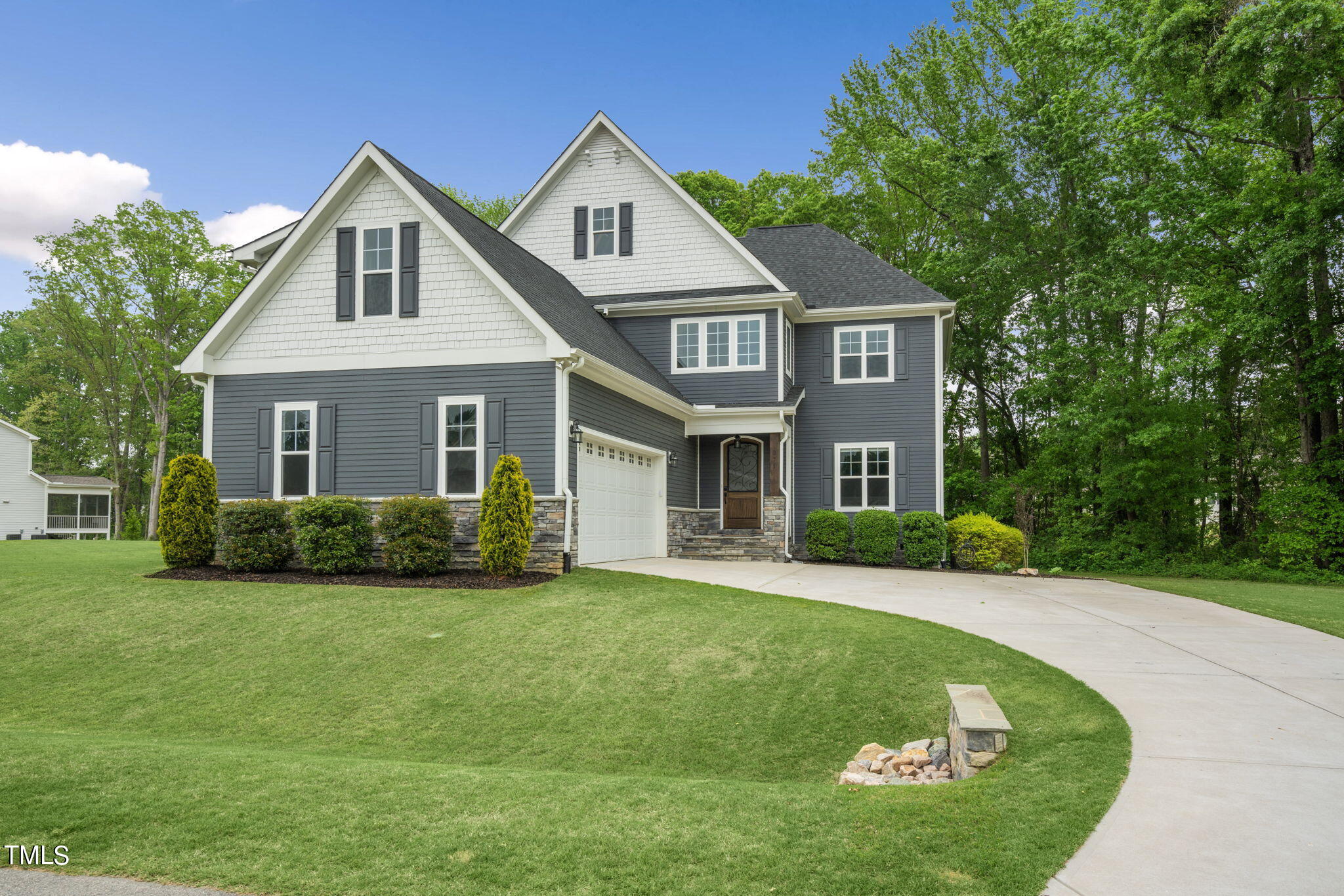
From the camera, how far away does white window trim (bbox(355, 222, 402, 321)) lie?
14180mm

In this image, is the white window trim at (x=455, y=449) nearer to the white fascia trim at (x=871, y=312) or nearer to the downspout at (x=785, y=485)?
the downspout at (x=785, y=485)

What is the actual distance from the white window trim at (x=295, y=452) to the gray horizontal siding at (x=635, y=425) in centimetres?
441

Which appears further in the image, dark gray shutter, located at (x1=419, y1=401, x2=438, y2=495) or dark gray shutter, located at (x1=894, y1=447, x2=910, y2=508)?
dark gray shutter, located at (x1=894, y1=447, x2=910, y2=508)

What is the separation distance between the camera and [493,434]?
13602 mm

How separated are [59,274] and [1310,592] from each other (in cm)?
4181

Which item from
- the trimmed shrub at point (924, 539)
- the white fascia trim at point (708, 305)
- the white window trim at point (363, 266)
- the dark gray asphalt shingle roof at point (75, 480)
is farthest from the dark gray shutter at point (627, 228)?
the dark gray asphalt shingle roof at point (75, 480)

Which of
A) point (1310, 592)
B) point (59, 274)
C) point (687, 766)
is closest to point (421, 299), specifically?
point (687, 766)

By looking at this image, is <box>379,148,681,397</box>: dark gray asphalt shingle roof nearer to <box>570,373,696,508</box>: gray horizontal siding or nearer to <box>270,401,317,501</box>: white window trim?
<box>570,373,696,508</box>: gray horizontal siding

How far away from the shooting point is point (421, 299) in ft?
46.0

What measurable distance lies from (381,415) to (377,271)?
2.36 m

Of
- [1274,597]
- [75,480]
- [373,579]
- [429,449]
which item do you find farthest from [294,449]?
[75,480]

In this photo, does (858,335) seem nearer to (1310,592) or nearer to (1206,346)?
(1206,346)

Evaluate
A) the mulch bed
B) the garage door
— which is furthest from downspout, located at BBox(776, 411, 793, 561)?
the mulch bed

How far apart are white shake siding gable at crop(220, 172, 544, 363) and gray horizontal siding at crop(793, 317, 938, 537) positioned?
29.8 feet
